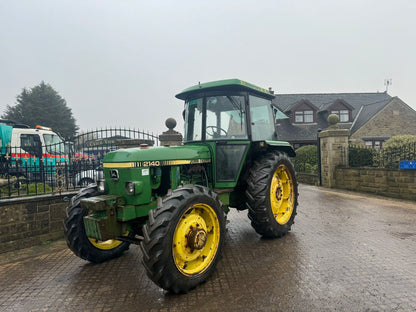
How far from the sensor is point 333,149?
10.5 m

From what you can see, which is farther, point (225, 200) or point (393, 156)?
point (393, 156)

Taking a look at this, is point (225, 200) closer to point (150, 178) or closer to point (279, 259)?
point (279, 259)

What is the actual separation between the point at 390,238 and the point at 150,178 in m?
3.93

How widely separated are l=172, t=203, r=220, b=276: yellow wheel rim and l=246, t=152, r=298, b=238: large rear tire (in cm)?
107

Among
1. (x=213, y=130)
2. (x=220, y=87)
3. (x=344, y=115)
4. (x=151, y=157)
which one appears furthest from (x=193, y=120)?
(x=344, y=115)

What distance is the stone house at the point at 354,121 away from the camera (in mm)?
21641

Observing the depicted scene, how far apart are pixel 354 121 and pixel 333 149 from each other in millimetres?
15220

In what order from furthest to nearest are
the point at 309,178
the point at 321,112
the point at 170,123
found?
the point at 321,112, the point at 309,178, the point at 170,123

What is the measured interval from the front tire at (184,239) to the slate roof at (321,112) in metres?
16.8

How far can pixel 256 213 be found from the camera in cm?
418

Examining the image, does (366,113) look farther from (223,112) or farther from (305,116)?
(223,112)

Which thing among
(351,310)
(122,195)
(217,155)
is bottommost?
(351,310)

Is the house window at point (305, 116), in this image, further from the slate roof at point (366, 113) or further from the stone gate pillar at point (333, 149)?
the stone gate pillar at point (333, 149)

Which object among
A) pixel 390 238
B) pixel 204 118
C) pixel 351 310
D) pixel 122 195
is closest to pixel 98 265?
pixel 122 195
